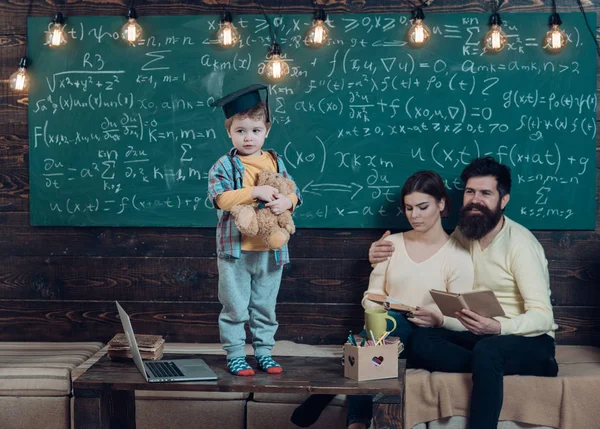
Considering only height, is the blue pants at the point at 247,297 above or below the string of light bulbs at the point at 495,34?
below

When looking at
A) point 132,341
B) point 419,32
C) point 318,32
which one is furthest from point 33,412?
point 419,32

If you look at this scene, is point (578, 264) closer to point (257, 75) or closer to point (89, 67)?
point (257, 75)

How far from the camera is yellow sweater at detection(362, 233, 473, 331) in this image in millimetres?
2908

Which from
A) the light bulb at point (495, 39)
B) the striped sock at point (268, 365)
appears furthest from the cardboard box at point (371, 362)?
the light bulb at point (495, 39)

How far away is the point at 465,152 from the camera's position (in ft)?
10.6

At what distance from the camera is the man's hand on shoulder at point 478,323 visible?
8.79ft

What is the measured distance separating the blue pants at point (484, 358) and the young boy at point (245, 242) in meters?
0.70

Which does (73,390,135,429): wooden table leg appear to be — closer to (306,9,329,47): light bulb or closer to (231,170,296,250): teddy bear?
(231,170,296,250): teddy bear

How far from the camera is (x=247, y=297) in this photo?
7.63 feet

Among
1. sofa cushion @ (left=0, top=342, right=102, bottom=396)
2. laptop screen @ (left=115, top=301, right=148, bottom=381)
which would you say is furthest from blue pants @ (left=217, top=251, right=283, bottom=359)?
sofa cushion @ (left=0, top=342, right=102, bottom=396)

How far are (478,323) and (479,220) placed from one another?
1.48 ft

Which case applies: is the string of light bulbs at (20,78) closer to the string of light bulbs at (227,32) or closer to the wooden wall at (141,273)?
the wooden wall at (141,273)

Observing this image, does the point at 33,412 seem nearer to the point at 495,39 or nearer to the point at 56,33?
the point at 56,33

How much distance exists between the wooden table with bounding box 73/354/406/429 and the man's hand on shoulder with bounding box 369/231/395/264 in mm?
668
